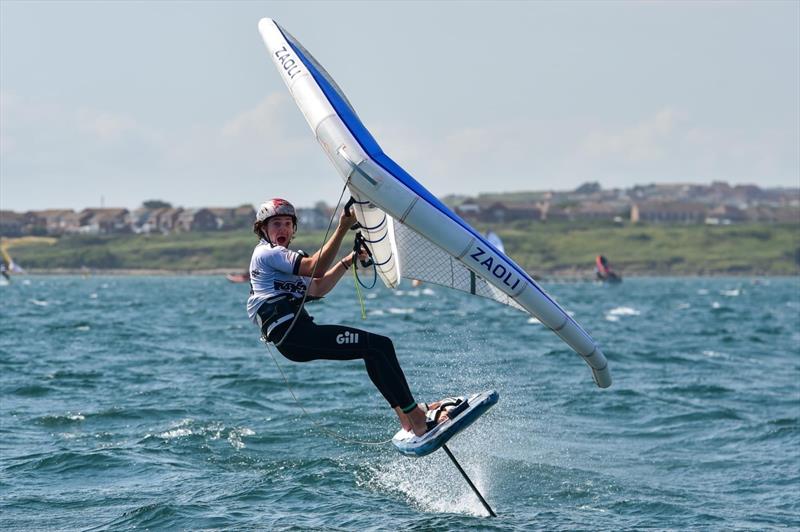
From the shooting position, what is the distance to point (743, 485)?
13.6 meters

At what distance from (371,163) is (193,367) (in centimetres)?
1488

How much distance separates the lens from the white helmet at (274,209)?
9773mm

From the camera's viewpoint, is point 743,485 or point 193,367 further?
point 193,367

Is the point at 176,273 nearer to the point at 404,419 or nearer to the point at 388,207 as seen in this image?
the point at 404,419

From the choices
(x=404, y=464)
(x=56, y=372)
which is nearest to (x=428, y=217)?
(x=404, y=464)

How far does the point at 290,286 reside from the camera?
9906 millimetres

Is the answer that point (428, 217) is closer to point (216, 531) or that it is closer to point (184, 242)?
point (216, 531)

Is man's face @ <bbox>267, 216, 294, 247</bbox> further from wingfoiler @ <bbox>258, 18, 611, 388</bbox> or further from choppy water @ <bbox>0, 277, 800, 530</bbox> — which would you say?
choppy water @ <bbox>0, 277, 800, 530</bbox>

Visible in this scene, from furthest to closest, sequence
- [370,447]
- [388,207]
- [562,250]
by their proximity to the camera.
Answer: [562,250], [370,447], [388,207]

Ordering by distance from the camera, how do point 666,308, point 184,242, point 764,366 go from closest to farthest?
point 764,366 < point 666,308 < point 184,242

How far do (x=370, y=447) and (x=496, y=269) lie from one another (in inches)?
200

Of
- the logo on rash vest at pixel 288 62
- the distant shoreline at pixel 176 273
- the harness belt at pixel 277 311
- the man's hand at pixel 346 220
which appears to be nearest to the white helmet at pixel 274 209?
the man's hand at pixel 346 220

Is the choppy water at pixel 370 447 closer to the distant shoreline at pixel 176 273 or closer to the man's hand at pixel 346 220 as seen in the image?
the man's hand at pixel 346 220

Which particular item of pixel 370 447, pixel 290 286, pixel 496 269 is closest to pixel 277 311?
pixel 290 286
